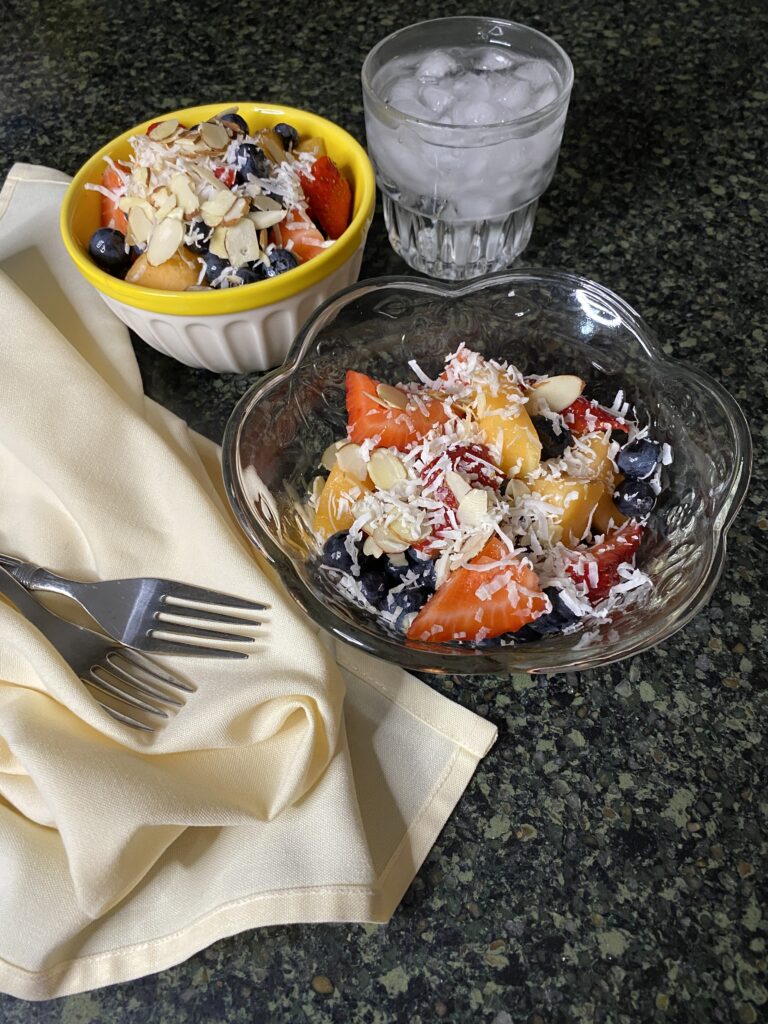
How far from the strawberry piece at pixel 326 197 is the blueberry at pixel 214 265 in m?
0.13

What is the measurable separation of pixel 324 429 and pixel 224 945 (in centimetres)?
54

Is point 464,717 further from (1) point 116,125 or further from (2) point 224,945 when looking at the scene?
(1) point 116,125

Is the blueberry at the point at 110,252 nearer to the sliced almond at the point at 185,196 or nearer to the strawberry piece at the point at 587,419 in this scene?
the sliced almond at the point at 185,196

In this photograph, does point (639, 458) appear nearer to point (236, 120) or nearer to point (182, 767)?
point (182, 767)

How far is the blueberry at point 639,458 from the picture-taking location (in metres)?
0.84

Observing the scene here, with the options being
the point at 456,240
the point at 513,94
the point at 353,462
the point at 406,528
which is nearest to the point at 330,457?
the point at 353,462

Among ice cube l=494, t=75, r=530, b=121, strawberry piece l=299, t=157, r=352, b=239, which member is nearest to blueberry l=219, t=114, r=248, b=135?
strawberry piece l=299, t=157, r=352, b=239

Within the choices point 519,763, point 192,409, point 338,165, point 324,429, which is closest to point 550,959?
point 519,763

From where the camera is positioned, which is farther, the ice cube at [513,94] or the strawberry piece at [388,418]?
the ice cube at [513,94]

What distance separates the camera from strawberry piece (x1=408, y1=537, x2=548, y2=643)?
28.5 inches

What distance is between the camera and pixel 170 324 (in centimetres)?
95

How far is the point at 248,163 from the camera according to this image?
0.96m

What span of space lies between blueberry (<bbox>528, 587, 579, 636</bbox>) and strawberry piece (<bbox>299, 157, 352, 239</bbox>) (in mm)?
525

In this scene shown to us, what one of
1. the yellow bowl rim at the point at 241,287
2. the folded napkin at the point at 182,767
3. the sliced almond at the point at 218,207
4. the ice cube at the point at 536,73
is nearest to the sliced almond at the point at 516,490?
the folded napkin at the point at 182,767
